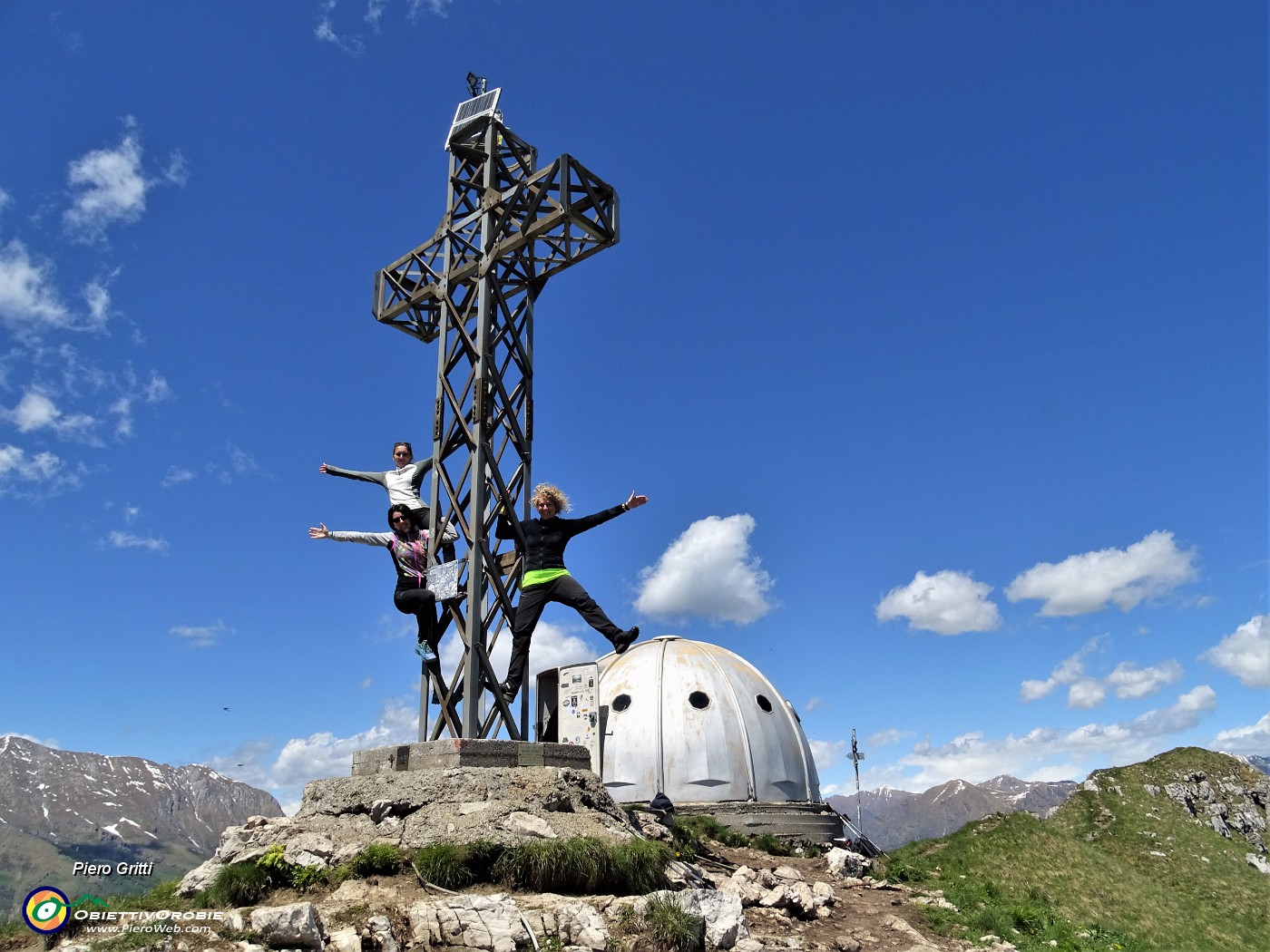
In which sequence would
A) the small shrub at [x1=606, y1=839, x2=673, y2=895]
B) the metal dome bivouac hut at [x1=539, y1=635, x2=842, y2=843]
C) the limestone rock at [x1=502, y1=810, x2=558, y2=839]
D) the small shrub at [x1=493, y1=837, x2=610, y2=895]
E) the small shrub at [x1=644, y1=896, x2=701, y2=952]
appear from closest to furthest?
the small shrub at [x1=644, y1=896, x2=701, y2=952]
the small shrub at [x1=493, y1=837, x2=610, y2=895]
the small shrub at [x1=606, y1=839, x2=673, y2=895]
the limestone rock at [x1=502, y1=810, x2=558, y2=839]
the metal dome bivouac hut at [x1=539, y1=635, x2=842, y2=843]

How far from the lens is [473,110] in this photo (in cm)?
1103

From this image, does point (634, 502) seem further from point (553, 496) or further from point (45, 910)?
point (45, 910)

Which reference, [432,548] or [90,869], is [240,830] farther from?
[432,548]

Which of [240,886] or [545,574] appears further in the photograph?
[545,574]

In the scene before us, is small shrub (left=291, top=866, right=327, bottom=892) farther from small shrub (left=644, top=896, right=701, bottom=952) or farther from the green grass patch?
small shrub (left=644, top=896, right=701, bottom=952)

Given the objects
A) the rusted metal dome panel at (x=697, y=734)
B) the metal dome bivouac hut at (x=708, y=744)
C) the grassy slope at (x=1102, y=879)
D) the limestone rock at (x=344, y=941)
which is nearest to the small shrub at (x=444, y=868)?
the limestone rock at (x=344, y=941)

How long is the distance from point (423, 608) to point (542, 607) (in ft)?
3.96

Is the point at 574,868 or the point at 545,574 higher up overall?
the point at 545,574

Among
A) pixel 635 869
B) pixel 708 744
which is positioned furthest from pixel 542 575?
pixel 708 744

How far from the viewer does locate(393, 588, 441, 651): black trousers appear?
872cm

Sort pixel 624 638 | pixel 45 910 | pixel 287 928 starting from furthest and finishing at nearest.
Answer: pixel 624 638 < pixel 45 910 < pixel 287 928

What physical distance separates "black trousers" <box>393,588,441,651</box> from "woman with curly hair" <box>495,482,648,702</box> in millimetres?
805

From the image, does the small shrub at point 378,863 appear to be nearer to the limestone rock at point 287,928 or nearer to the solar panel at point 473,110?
the limestone rock at point 287,928

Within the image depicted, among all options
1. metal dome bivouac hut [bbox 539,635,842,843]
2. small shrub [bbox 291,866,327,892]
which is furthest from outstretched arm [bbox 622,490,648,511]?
metal dome bivouac hut [bbox 539,635,842,843]
